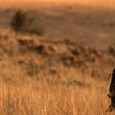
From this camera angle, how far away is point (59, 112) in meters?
4.77

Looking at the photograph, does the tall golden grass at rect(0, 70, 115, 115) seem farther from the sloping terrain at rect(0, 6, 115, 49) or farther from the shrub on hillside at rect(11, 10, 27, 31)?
the sloping terrain at rect(0, 6, 115, 49)

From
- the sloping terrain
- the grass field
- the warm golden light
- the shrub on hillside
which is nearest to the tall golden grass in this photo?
the grass field

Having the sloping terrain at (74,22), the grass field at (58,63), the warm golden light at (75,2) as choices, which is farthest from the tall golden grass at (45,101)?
the warm golden light at (75,2)

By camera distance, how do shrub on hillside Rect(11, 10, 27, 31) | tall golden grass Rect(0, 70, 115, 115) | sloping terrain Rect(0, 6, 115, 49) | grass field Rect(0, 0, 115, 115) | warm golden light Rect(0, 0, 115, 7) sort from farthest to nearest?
warm golden light Rect(0, 0, 115, 7) → sloping terrain Rect(0, 6, 115, 49) → shrub on hillside Rect(11, 10, 27, 31) → grass field Rect(0, 0, 115, 115) → tall golden grass Rect(0, 70, 115, 115)

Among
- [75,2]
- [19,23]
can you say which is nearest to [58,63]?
[19,23]

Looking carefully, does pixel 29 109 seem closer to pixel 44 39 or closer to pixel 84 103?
pixel 84 103

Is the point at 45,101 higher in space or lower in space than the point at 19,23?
higher

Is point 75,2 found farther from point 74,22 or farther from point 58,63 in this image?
A: point 58,63

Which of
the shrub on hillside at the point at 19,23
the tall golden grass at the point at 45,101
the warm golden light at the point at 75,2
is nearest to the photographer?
the tall golden grass at the point at 45,101

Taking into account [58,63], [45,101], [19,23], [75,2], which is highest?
[45,101]

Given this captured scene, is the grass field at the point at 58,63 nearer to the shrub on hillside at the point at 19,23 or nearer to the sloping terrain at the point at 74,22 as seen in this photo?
the sloping terrain at the point at 74,22

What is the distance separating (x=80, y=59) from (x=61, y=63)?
2.53 feet

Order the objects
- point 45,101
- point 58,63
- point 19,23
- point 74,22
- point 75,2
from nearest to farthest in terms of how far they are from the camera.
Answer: point 45,101 < point 58,63 < point 19,23 < point 74,22 < point 75,2

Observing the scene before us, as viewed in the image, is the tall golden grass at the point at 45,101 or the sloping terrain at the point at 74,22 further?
the sloping terrain at the point at 74,22
